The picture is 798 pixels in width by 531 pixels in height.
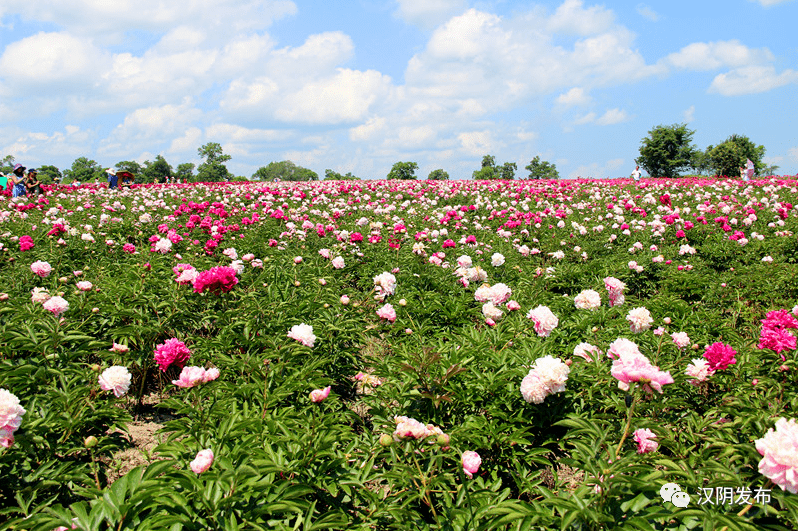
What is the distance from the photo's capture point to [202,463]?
1.45 m

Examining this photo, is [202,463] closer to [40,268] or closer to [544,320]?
[544,320]

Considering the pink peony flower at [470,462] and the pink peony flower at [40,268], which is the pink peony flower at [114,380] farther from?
the pink peony flower at [40,268]

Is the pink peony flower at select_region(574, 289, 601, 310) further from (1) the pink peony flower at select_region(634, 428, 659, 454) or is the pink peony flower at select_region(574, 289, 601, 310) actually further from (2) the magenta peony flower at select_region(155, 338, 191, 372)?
(2) the magenta peony flower at select_region(155, 338, 191, 372)

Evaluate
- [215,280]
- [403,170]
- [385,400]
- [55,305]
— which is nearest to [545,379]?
[385,400]

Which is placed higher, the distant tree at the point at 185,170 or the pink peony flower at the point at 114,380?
the distant tree at the point at 185,170

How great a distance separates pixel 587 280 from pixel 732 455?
3.85 meters

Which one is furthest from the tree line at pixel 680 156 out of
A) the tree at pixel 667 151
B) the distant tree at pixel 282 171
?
the distant tree at pixel 282 171

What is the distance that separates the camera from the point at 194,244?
16.8 feet

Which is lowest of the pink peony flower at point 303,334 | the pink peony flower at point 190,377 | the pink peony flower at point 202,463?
the pink peony flower at point 202,463

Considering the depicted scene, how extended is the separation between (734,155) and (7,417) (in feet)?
179

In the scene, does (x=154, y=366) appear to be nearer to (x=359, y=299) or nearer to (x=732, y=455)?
(x=359, y=299)

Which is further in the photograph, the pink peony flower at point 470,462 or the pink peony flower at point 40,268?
the pink peony flower at point 40,268

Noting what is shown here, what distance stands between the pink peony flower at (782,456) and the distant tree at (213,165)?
8112cm

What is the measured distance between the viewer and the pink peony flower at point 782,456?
4.05ft
